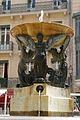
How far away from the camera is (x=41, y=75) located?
853cm

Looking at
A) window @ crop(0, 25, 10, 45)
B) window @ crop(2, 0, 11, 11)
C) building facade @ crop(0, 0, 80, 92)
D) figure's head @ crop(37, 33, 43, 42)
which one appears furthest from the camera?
window @ crop(2, 0, 11, 11)

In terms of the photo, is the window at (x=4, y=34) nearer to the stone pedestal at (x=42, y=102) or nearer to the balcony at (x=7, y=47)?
the balcony at (x=7, y=47)

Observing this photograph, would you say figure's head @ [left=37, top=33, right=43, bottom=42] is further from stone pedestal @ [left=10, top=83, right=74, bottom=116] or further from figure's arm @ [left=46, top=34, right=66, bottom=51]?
stone pedestal @ [left=10, top=83, right=74, bottom=116]

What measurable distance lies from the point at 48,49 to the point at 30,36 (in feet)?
2.24

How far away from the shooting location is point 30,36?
8.88 meters

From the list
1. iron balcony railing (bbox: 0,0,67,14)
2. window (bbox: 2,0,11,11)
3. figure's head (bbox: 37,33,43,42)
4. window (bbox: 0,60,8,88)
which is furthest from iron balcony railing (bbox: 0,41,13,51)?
figure's head (bbox: 37,33,43,42)

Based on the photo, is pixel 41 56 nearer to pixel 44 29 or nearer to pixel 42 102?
pixel 44 29

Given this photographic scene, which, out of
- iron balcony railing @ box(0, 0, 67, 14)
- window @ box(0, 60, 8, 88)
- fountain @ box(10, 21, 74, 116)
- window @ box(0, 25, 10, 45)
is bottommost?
window @ box(0, 60, 8, 88)

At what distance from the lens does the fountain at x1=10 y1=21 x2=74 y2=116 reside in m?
7.76

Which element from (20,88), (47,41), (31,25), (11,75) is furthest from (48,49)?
(11,75)

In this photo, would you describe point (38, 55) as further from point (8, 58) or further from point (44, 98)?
point (8, 58)

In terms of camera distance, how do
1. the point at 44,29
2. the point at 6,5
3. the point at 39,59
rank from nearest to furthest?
the point at 39,59 → the point at 44,29 → the point at 6,5

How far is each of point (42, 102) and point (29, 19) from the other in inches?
726

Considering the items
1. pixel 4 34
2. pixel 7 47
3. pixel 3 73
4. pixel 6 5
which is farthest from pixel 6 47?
pixel 6 5
